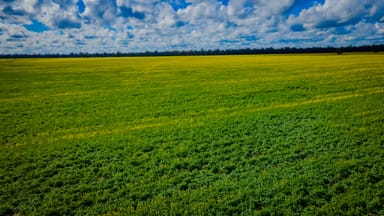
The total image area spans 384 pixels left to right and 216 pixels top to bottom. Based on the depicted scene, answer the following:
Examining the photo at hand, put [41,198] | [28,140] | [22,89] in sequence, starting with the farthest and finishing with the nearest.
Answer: [22,89]
[28,140]
[41,198]

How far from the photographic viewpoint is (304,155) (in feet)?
27.7

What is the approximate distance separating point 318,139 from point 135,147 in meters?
7.96

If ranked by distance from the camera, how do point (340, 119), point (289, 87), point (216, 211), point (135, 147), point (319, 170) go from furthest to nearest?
point (289, 87) < point (340, 119) < point (135, 147) < point (319, 170) < point (216, 211)

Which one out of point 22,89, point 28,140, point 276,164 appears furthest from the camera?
point 22,89

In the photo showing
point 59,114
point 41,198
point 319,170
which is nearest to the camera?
point 41,198

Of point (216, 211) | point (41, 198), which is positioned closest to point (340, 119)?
point (216, 211)

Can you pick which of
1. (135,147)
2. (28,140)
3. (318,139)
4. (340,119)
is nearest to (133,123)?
(135,147)

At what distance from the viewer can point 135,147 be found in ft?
31.8

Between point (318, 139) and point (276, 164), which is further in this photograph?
point (318, 139)

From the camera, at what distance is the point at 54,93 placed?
23.6m

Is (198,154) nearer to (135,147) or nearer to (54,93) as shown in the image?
(135,147)

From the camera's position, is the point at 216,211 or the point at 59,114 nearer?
the point at 216,211

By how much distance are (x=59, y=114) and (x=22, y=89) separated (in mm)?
15273

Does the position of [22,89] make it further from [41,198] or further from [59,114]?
[41,198]
